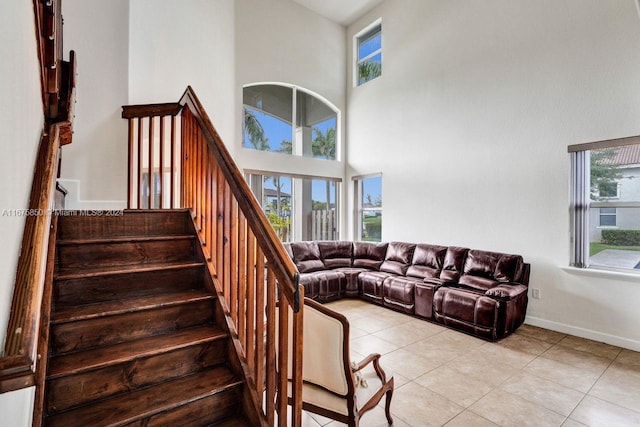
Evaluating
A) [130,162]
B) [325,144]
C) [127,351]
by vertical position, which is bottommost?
[127,351]

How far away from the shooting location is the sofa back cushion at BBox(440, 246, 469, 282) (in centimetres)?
455

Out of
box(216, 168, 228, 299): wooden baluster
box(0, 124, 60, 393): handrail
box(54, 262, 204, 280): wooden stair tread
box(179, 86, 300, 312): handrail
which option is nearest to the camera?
box(0, 124, 60, 393): handrail

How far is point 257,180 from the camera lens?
19.7ft

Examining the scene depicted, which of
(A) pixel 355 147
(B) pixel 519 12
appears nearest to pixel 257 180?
A: (A) pixel 355 147

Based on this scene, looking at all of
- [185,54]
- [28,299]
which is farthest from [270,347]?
[185,54]

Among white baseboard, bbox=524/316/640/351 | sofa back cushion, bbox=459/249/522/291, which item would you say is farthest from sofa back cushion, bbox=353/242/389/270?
white baseboard, bbox=524/316/640/351

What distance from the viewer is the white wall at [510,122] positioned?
3.63 meters

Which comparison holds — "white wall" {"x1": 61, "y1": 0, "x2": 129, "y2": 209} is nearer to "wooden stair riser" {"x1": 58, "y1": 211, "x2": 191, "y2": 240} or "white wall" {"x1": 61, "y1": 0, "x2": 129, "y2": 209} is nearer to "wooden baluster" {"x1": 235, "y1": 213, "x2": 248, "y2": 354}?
"wooden stair riser" {"x1": 58, "y1": 211, "x2": 191, "y2": 240}

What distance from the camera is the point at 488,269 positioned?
13.9 ft

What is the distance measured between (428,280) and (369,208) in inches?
98.8

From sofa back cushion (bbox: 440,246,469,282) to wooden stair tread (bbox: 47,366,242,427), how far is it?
369 centimetres

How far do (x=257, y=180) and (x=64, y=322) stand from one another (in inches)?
181

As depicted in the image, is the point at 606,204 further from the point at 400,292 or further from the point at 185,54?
the point at 185,54

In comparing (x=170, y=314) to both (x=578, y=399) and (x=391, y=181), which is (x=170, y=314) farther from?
(x=391, y=181)
